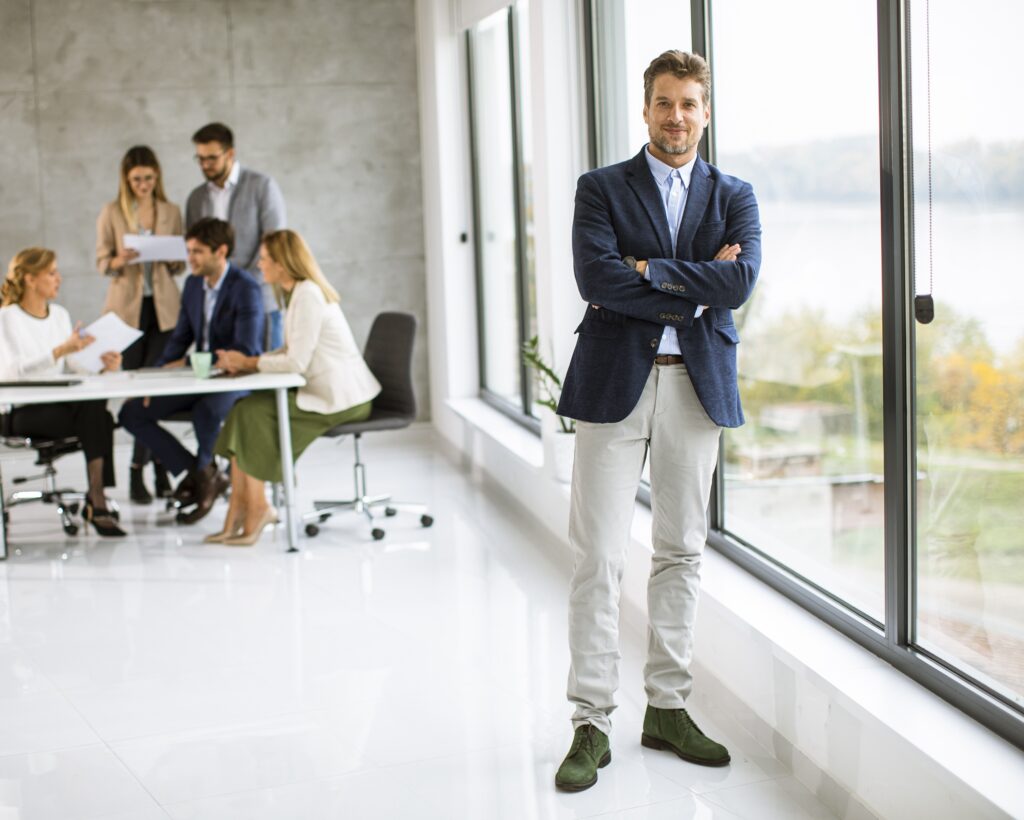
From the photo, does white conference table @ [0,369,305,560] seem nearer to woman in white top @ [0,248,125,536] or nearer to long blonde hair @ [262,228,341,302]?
woman in white top @ [0,248,125,536]

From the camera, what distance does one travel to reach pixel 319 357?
6004 millimetres

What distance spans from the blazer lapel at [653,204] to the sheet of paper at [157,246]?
4.51 meters

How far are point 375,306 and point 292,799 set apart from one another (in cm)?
610

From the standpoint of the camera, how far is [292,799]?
130 inches

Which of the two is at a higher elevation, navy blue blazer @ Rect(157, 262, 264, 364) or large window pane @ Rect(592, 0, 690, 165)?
large window pane @ Rect(592, 0, 690, 165)

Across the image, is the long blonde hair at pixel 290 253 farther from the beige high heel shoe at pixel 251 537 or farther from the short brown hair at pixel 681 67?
the short brown hair at pixel 681 67

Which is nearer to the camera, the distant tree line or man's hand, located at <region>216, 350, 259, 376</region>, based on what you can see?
the distant tree line

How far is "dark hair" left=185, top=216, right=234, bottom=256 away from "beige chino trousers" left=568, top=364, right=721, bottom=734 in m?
3.44

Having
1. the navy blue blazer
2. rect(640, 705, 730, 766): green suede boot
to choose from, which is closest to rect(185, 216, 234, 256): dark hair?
the navy blue blazer

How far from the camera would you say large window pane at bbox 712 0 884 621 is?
139 inches

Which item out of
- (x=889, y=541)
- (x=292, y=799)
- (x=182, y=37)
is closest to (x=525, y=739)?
(x=292, y=799)

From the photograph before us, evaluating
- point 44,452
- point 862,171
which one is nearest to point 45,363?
point 44,452

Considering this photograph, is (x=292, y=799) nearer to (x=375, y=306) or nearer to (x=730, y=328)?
(x=730, y=328)

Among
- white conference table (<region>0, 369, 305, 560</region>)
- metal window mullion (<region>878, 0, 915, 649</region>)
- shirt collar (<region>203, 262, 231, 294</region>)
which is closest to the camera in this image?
metal window mullion (<region>878, 0, 915, 649</region>)
